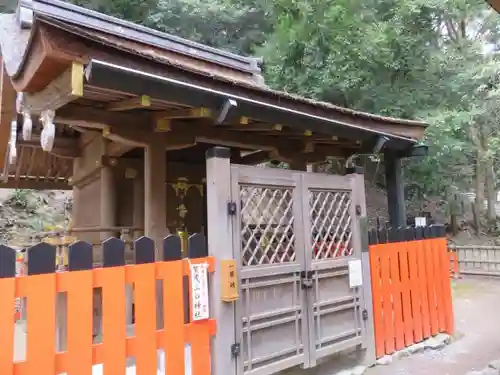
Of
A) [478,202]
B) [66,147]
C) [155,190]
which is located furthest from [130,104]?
[478,202]

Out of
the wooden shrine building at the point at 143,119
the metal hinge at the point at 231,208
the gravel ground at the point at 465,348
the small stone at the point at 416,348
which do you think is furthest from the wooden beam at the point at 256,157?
the gravel ground at the point at 465,348

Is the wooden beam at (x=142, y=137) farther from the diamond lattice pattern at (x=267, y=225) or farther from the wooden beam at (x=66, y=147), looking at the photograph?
the wooden beam at (x=66, y=147)

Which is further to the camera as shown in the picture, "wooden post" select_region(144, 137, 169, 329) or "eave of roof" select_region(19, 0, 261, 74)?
"eave of roof" select_region(19, 0, 261, 74)

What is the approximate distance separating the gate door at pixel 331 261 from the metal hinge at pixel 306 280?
0.06 ft

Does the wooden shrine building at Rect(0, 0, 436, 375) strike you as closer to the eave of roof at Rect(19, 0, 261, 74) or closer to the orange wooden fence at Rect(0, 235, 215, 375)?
the eave of roof at Rect(19, 0, 261, 74)

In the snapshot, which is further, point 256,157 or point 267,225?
point 256,157

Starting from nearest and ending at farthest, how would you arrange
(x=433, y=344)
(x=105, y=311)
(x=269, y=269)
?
(x=105, y=311) < (x=269, y=269) < (x=433, y=344)

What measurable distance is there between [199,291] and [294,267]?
1049 millimetres

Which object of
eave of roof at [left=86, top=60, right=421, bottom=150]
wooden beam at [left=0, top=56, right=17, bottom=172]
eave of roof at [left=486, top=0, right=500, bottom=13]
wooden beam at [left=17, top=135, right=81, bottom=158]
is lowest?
eave of roof at [left=86, top=60, right=421, bottom=150]

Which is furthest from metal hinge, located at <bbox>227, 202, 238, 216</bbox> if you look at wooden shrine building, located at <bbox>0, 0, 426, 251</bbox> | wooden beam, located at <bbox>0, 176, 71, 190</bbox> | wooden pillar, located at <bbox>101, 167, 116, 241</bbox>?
wooden beam, located at <bbox>0, 176, 71, 190</bbox>

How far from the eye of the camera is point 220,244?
11.3 feet

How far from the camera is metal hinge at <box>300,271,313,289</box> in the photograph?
4.00 m

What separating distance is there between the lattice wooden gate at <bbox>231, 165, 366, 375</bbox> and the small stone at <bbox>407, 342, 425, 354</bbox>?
103 centimetres

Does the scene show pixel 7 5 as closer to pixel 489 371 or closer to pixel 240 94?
pixel 240 94
